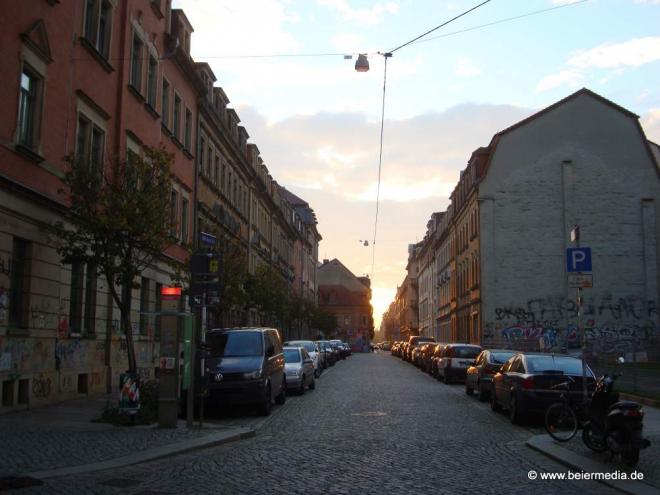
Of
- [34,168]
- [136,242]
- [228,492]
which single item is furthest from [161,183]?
[228,492]

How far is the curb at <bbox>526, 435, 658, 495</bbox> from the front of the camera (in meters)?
8.36

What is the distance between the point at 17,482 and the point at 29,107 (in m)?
10.7

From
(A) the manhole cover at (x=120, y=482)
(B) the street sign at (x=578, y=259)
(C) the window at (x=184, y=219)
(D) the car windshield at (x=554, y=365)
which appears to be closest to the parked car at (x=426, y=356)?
(C) the window at (x=184, y=219)

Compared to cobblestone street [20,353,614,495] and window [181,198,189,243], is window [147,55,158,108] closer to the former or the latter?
window [181,198,189,243]

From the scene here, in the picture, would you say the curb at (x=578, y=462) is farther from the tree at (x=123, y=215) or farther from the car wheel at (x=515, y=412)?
the tree at (x=123, y=215)

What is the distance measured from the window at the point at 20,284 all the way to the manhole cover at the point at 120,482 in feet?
26.5

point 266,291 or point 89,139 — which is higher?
point 89,139

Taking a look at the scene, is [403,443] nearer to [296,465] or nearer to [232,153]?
[296,465]

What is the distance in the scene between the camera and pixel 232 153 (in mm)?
42219

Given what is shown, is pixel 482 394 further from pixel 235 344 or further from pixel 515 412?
pixel 235 344

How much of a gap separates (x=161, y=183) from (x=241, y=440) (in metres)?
6.01

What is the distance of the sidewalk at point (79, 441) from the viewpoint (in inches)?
375

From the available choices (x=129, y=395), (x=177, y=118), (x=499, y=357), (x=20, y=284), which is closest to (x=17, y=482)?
(x=129, y=395)

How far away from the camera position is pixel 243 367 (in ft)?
53.8
